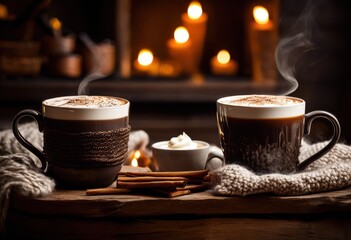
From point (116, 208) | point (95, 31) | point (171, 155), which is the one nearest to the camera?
point (116, 208)

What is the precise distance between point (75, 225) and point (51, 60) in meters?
1.91

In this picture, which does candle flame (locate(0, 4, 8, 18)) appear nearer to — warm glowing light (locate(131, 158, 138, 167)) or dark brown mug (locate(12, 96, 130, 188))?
→ warm glowing light (locate(131, 158, 138, 167))

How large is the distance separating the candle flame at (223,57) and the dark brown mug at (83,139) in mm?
1945

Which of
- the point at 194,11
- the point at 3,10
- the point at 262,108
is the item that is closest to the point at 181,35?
the point at 194,11

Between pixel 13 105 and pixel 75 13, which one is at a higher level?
pixel 75 13

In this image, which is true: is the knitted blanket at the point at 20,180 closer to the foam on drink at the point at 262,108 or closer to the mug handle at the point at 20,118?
the mug handle at the point at 20,118

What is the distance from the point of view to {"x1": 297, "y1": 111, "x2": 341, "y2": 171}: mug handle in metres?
1.08

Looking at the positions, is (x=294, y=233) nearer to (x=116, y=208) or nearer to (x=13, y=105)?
(x=116, y=208)

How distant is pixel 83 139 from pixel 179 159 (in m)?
0.23

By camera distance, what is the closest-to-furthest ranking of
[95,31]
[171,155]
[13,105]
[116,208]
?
[116,208] < [171,155] < [13,105] < [95,31]

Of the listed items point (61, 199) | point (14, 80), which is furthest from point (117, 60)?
point (61, 199)

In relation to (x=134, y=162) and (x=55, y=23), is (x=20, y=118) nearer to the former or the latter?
(x=134, y=162)

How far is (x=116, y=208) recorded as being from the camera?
976 millimetres

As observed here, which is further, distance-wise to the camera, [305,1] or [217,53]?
[217,53]
